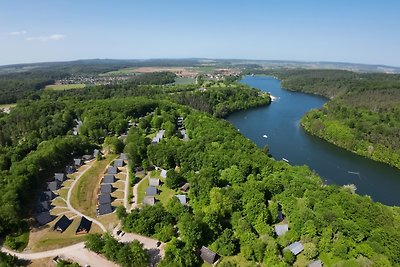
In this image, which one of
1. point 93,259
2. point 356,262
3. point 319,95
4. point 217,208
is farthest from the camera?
point 319,95

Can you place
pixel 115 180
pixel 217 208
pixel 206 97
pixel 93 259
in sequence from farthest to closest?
1. pixel 206 97
2. pixel 115 180
3. pixel 217 208
4. pixel 93 259

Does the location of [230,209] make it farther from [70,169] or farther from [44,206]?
[70,169]

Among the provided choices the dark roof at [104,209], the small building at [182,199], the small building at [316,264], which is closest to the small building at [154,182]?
the small building at [182,199]

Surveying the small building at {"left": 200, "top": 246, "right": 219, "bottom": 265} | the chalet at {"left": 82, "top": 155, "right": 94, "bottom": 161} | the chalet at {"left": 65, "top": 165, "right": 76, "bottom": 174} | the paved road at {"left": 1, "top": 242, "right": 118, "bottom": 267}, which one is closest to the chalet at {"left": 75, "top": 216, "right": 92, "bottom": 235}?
the paved road at {"left": 1, "top": 242, "right": 118, "bottom": 267}

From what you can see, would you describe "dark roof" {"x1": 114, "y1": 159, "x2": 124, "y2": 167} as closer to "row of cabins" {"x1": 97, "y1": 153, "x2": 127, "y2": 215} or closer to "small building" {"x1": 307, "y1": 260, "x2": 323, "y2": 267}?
"row of cabins" {"x1": 97, "y1": 153, "x2": 127, "y2": 215}

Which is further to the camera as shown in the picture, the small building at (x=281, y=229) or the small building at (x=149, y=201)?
the small building at (x=149, y=201)

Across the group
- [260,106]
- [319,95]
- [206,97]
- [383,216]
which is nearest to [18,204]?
[383,216]

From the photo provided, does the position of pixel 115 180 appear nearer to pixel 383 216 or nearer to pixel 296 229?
pixel 296 229

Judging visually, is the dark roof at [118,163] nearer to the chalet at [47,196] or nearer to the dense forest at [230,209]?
the dense forest at [230,209]
